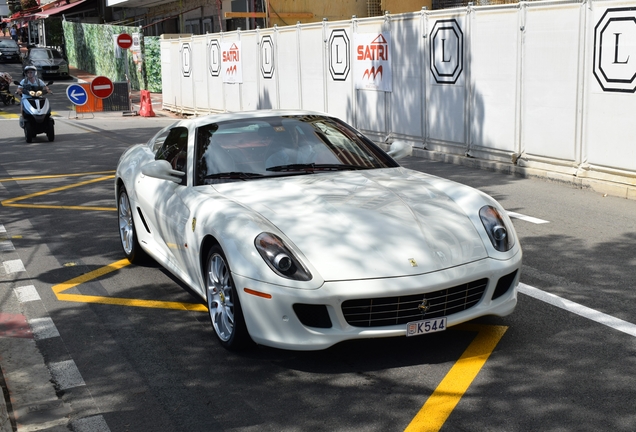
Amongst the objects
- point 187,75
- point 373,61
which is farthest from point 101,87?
point 373,61

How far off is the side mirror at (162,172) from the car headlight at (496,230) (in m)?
2.28

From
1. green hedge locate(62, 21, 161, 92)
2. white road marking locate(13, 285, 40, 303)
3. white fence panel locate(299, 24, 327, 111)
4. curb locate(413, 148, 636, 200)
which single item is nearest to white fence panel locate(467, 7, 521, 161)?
curb locate(413, 148, 636, 200)

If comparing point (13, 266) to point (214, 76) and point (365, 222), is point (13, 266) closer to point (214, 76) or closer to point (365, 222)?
point (365, 222)

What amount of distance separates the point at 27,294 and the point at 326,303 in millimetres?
3348

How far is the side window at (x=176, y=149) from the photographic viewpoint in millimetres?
6605

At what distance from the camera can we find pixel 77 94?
26.0 m

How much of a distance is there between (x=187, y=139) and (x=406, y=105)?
993cm

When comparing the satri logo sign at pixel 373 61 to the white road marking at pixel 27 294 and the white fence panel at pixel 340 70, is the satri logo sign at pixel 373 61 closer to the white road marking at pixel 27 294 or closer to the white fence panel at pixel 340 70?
the white fence panel at pixel 340 70

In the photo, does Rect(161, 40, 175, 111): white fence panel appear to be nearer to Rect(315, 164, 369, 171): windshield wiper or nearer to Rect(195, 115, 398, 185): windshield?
Rect(195, 115, 398, 185): windshield

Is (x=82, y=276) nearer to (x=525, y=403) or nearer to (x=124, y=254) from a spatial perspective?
(x=124, y=254)

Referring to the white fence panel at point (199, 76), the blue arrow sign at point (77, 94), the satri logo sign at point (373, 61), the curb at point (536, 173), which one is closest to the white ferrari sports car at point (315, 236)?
the curb at point (536, 173)

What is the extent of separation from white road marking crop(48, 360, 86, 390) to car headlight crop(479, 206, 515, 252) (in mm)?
2677

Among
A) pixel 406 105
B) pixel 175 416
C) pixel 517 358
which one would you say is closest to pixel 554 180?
pixel 406 105

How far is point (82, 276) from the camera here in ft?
24.9
